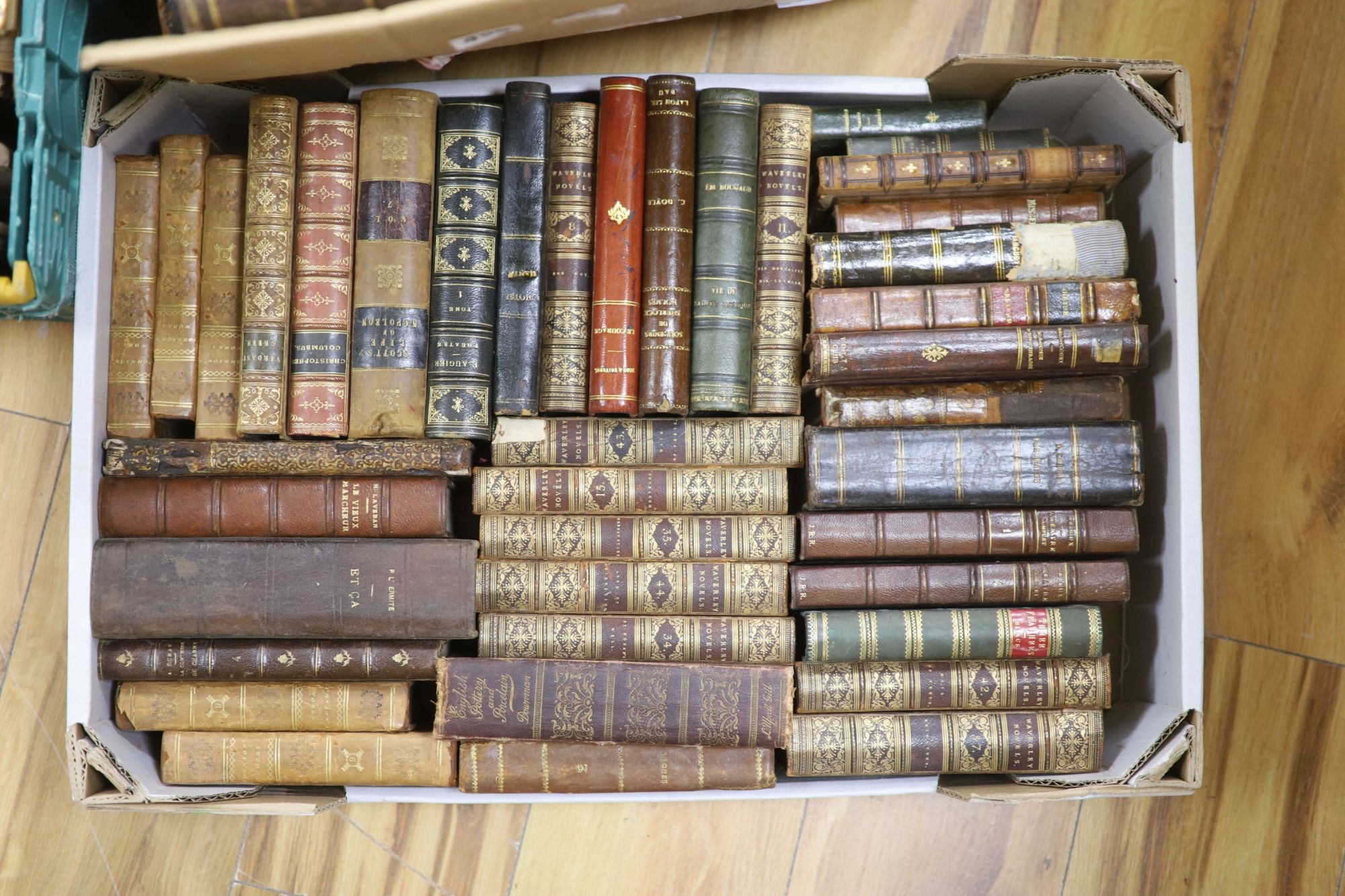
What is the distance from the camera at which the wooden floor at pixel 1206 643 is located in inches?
73.7

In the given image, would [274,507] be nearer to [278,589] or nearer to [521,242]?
[278,589]

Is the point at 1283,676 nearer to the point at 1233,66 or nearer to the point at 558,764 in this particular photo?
the point at 1233,66

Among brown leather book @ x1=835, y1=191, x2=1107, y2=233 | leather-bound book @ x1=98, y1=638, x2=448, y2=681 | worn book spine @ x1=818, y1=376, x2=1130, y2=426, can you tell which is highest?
brown leather book @ x1=835, y1=191, x2=1107, y2=233

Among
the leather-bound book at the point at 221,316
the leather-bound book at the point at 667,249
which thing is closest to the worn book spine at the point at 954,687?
the leather-bound book at the point at 667,249

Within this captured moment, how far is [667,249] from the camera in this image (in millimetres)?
1668

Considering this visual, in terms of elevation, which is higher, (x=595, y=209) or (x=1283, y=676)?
(x=595, y=209)

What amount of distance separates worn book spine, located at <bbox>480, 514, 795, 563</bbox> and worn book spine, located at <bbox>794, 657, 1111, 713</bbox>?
0.24 meters

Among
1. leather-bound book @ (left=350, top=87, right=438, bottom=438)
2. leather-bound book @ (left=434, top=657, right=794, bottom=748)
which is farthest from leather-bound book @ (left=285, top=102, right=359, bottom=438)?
leather-bound book @ (left=434, top=657, right=794, bottom=748)

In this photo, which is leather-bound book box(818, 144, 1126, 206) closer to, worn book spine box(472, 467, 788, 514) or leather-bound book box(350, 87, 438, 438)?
worn book spine box(472, 467, 788, 514)

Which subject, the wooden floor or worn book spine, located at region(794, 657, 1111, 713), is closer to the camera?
worn book spine, located at region(794, 657, 1111, 713)

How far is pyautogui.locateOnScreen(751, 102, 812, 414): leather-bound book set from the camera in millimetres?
1705

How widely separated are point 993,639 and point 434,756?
1.02 meters

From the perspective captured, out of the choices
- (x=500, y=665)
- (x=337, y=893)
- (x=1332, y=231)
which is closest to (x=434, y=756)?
(x=500, y=665)

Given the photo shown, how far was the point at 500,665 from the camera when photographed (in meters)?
1.65
